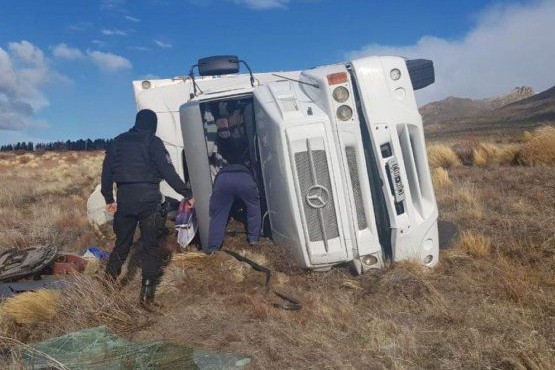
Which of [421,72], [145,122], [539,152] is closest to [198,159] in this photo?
[145,122]

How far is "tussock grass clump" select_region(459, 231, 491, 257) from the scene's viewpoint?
5778mm

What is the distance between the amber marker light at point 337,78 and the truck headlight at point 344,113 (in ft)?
0.82

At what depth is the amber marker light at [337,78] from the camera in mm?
5191

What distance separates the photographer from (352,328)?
4.01 m

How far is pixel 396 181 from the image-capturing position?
523 cm

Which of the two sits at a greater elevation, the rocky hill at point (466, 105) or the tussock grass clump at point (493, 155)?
the rocky hill at point (466, 105)

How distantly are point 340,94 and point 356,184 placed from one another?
91 cm

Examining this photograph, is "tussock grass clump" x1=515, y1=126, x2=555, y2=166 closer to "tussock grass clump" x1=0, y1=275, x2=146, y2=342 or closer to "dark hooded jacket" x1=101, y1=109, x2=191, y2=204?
"dark hooded jacket" x1=101, y1=109, x2=191, y2=204

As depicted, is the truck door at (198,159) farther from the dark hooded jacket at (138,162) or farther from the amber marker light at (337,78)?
the amber marker light at (337,78)

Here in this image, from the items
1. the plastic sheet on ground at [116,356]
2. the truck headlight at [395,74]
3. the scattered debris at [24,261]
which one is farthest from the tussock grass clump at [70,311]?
the truck headlight at [395,74]

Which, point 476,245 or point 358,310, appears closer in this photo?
point 358,310

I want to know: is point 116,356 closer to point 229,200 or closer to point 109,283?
point 109,283

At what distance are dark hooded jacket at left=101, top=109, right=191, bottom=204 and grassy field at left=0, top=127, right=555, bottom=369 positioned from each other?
3.05 feet

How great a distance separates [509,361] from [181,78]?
7266 mm
